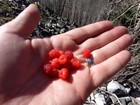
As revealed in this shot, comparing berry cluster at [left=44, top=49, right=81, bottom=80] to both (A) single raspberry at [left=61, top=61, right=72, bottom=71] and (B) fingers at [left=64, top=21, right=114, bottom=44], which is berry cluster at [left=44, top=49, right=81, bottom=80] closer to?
(A) single raspberry at [left=61, top=61, right=72, bottom=71]

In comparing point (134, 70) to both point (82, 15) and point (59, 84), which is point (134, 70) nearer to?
point (82, 15)

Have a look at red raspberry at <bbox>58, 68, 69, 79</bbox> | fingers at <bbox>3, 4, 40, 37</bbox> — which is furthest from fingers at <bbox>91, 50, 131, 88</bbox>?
fingers at <bbox>3, 4, 40, 37</bbox>

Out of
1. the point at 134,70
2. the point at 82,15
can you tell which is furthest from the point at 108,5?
the point at 134,70

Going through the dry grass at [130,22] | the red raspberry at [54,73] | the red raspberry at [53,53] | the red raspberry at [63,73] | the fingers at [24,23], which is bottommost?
the dry grass at [130,22]

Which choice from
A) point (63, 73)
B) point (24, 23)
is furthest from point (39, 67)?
point (24, 23)

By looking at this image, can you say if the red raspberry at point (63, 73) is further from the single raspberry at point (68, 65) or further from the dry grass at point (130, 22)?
the dry grass at point (130, 22)

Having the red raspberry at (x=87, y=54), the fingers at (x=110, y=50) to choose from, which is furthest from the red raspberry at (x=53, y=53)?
the fingers at (x=110, y=50)

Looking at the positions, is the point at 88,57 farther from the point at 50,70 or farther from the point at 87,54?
the point at 50,70
